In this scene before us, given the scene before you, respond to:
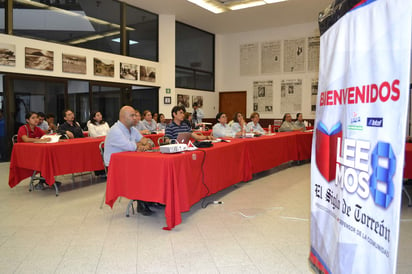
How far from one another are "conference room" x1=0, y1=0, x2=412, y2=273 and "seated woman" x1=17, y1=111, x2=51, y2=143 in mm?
155

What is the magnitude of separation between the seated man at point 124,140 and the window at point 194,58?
25.4ft

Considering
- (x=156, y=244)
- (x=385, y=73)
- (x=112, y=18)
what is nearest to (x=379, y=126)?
(x=385, y=73)

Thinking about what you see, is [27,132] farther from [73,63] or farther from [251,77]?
[251,77]

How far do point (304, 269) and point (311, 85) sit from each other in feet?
32.1

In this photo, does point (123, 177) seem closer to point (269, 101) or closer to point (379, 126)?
point (379, 126)

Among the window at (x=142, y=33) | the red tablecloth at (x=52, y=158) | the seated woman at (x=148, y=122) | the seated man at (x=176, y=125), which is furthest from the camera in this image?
the window at (x=142, y=33)

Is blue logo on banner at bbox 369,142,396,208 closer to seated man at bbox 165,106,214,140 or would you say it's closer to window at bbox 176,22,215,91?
seated man at bbox 165,106,214,140

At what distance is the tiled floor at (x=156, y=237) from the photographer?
2.33 metres

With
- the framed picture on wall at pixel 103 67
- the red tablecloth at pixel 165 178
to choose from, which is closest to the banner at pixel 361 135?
the red tablecloth at pixel 165 178

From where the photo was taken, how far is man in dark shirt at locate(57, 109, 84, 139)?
531 centimetres

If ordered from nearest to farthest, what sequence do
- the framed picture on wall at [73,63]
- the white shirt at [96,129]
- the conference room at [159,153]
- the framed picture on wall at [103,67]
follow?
the conference room at [159,153], the white shirt at [96,129], the framed picture on wall at [73,63], the framed picture on wall at [103,67]

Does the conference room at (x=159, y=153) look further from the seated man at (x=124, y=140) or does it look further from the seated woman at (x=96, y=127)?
the seated woman at (x=96, y=127)

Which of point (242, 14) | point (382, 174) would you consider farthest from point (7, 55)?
point (382, 174)

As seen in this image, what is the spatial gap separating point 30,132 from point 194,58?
8223 mm
